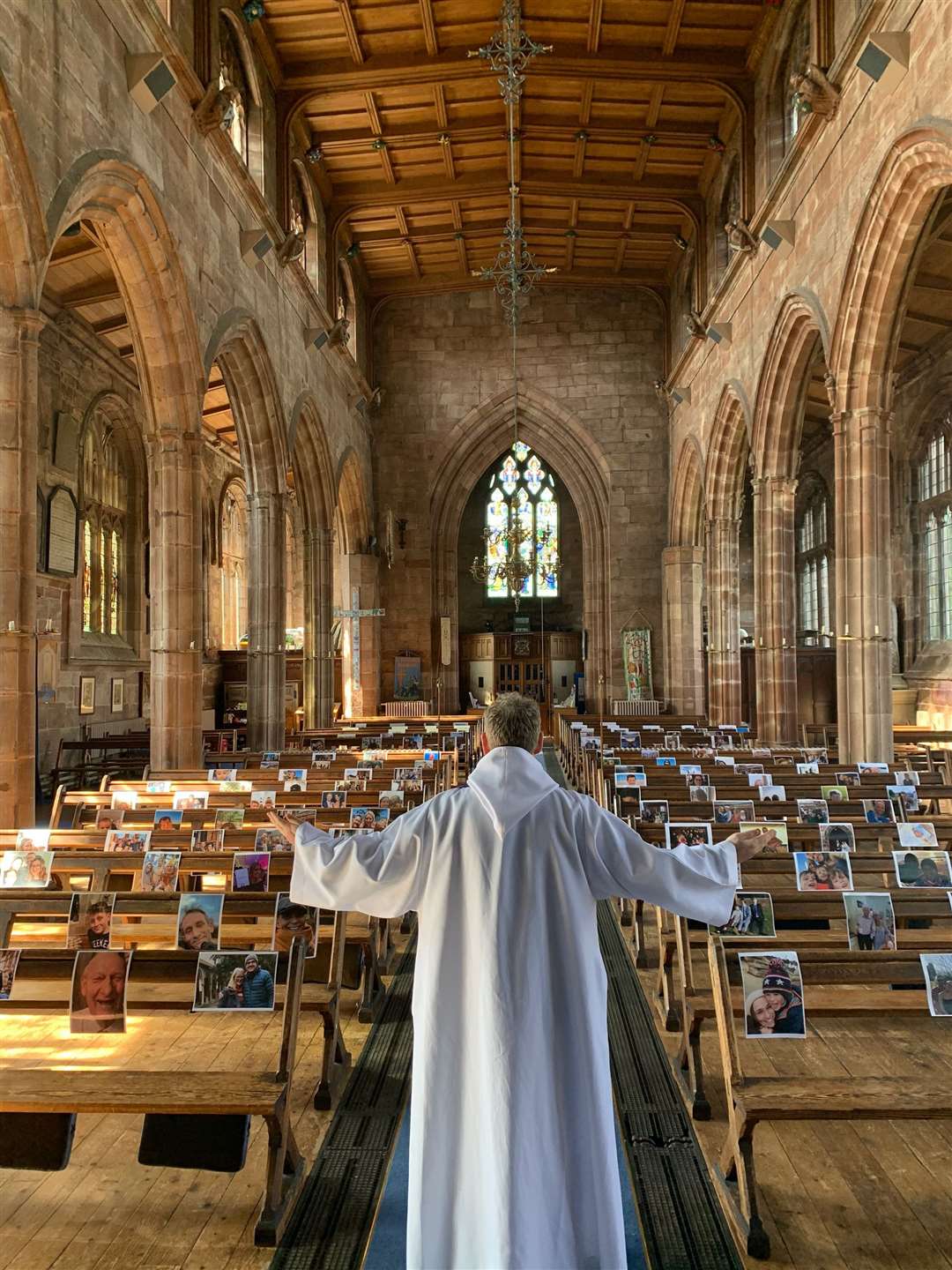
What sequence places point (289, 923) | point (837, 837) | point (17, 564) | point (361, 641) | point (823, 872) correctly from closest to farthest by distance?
point (289, 923)
point (823, 872)
point (837, 837)
point (17, 564)
point (361, 641)

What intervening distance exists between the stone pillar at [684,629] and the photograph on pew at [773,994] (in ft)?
62.2

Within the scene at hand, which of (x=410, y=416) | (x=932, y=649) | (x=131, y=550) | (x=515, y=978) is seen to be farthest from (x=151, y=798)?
(x=410, y=416)

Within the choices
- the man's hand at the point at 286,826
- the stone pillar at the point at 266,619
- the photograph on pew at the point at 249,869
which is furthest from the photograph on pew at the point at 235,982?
the stone pillar at the point at 266,619

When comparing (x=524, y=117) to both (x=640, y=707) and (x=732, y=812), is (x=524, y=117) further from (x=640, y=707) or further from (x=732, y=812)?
(x=732, y=812)

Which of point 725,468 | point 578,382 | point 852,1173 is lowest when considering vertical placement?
point 852,1173

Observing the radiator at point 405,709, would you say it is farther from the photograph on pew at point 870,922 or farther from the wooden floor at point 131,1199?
the photograph on pew at point 870,922

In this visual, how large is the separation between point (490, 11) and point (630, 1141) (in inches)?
557

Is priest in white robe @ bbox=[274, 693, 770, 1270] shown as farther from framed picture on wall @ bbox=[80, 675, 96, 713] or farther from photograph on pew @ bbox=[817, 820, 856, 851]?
framed picture on wall @ bbox=[80, 675, 96, 713]

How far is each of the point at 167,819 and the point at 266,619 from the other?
883cm

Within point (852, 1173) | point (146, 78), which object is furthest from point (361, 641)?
point (852, 1173)

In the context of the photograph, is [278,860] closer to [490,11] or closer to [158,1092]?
[158,1092]

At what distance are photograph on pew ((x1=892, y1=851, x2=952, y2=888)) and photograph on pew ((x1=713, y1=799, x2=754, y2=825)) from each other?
1.50 meters

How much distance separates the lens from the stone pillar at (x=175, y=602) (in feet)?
36.0

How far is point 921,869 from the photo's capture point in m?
4.52
